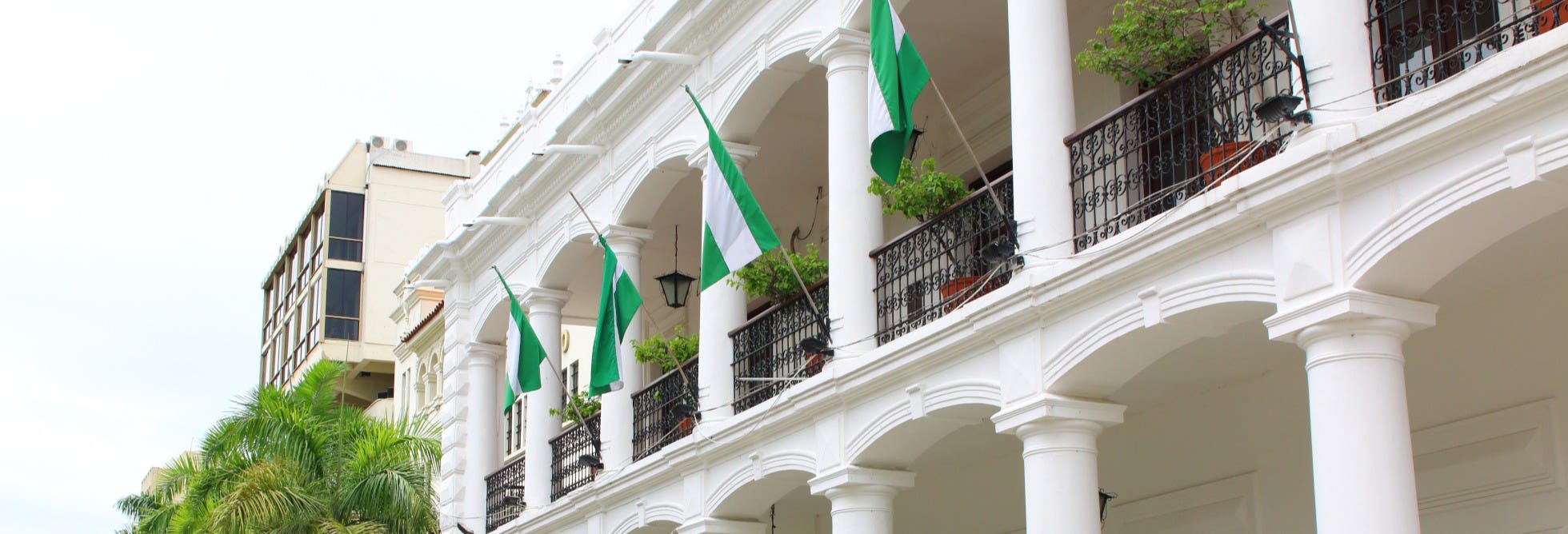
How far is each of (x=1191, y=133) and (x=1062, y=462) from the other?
7.18 ft

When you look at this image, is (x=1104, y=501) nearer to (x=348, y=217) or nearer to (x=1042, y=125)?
(x=1042, y=125)

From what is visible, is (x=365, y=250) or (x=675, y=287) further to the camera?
(x=365, y=250)

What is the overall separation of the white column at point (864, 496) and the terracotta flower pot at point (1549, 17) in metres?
5.57

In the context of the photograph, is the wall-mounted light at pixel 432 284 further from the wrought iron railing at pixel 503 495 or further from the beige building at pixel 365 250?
the beige building at pixel 365 250

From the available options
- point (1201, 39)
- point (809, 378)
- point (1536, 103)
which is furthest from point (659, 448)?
point (1536, 103)

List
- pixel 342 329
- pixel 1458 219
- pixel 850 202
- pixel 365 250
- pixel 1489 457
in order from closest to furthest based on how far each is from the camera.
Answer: pixel 1458 219
pixel 1489 457
pixel 850 202
pixel 342 329
pixel 365 250

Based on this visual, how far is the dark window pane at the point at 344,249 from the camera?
4362cm

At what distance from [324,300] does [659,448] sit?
28551 millimetres

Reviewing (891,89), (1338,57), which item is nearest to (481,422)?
(891,89)

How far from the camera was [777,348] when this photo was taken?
45.6ft

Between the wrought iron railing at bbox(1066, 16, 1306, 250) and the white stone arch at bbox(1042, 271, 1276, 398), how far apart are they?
561mm

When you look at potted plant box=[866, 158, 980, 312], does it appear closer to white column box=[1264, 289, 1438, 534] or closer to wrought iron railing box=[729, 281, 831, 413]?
wrought iron railing box=[729, 281, 831, 413]

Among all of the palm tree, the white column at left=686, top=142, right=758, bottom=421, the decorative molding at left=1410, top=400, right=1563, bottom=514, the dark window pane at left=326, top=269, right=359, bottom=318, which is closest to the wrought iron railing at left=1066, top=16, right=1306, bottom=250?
the decorative molding at left=1410, top=400, right=1563, bottom=514

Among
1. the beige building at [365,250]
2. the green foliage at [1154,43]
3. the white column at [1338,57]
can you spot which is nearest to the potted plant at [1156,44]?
the green foliage at [1154,43]
